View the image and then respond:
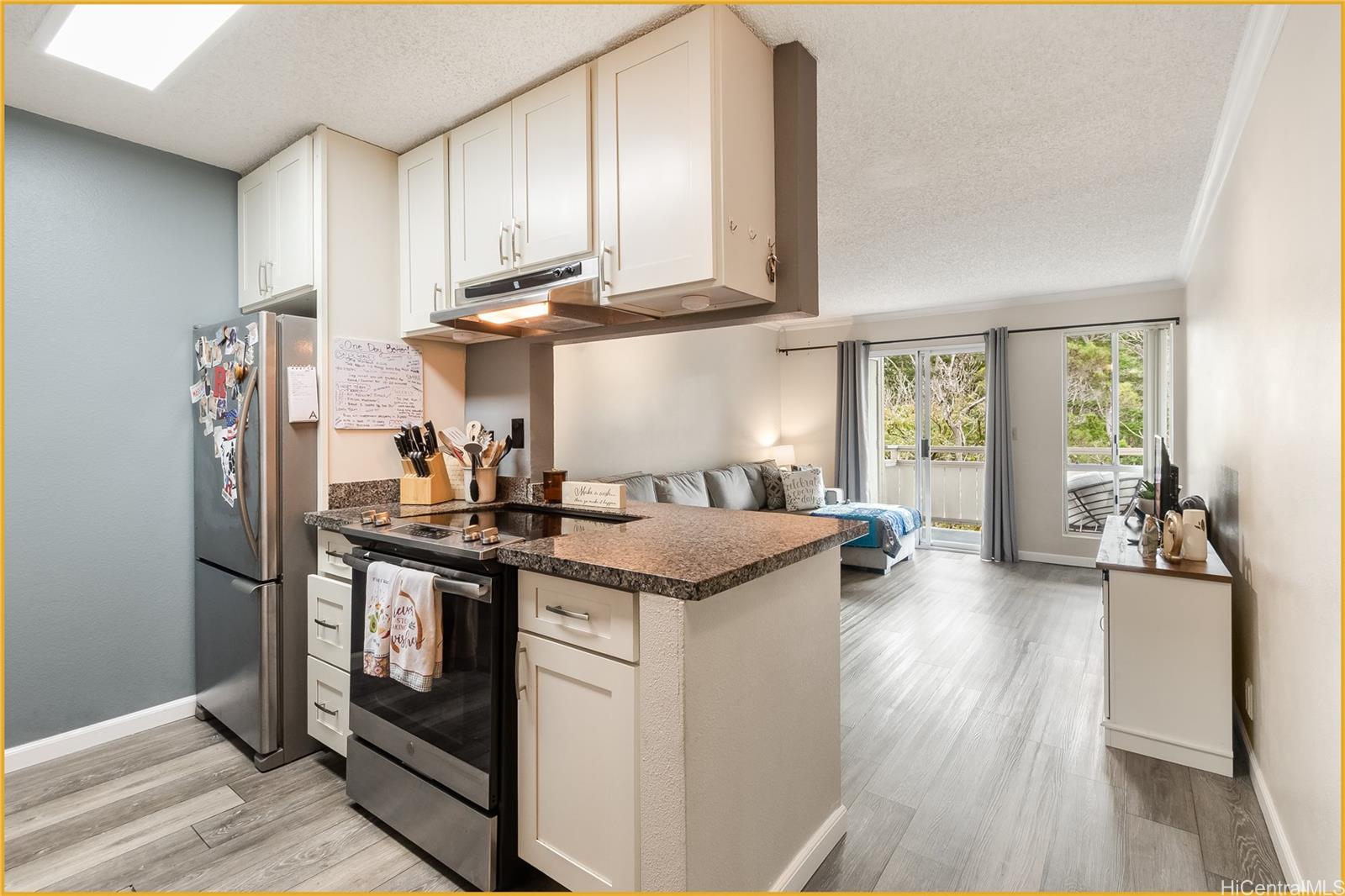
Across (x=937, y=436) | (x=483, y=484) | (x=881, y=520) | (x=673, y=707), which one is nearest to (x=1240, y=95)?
(x=673, y=707)

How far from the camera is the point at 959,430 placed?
6.32m

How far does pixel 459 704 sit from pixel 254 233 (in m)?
2.27

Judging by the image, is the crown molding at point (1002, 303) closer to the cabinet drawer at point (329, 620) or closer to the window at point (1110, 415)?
the window at point (1110, 415)

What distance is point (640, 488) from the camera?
432cm

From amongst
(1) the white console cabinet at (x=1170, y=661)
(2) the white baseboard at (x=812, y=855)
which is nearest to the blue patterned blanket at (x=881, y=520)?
(1) the white console cabinet at (x=1170, y=661)

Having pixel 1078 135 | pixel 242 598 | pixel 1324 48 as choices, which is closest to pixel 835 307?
pixel 1078 135

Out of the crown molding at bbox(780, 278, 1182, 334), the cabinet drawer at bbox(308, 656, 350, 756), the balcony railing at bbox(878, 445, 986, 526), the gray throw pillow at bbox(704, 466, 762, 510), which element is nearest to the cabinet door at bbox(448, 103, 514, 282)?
the cabinet drawer at bbox(308, 656, 350, 756)

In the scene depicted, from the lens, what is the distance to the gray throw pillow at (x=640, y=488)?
14.0 ft

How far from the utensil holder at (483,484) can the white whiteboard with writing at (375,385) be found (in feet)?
1.31

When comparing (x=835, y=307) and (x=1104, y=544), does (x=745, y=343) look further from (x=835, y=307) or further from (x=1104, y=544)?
(x=1104, y=544)

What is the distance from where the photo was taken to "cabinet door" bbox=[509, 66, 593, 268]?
1.99 m

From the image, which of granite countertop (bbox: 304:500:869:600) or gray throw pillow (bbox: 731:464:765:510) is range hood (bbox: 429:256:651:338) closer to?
granite countertop (bbox: 304:500:869:600)

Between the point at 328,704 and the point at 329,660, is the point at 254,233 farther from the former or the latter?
the point at 328,704

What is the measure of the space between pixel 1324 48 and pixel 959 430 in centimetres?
519
